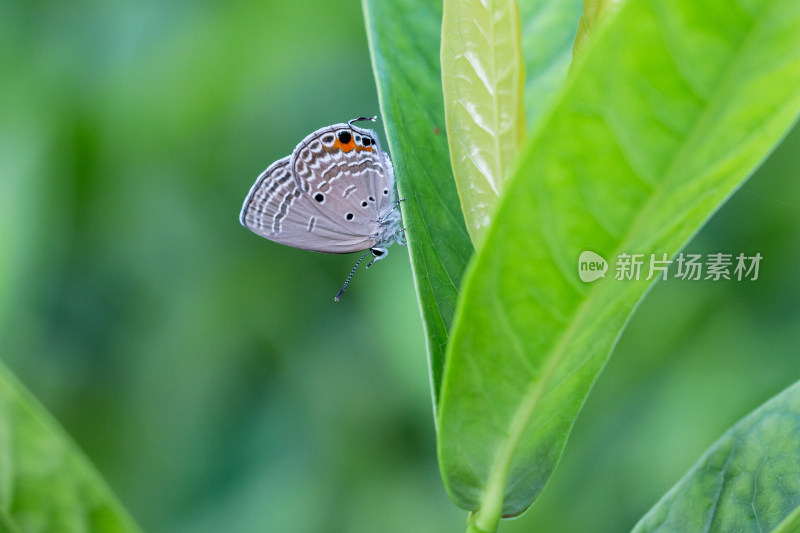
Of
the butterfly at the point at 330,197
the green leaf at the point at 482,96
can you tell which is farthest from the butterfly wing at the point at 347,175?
the green leaf at the point at 482,96

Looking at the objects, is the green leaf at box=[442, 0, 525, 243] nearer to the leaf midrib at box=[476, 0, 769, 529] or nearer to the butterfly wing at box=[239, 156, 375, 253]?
the leaf midrib at box=[476, 0, 769, 529]

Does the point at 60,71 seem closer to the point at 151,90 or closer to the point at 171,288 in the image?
the point at 151,90

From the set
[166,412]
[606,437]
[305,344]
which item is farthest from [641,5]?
[166,412]

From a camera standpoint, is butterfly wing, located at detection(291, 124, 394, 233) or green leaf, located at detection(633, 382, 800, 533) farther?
butterfly wing, located at detection(291, 124, 394, 233)

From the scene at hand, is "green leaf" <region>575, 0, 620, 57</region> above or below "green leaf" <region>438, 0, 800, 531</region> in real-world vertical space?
above

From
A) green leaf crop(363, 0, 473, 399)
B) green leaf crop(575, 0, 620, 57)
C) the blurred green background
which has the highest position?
green leaf crop(575, 0, 620, 57)

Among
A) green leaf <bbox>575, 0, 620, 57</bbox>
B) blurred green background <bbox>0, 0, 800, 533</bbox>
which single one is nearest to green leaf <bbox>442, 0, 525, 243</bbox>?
green leaf <bbox>575, 0, 620, 57</bbox>
